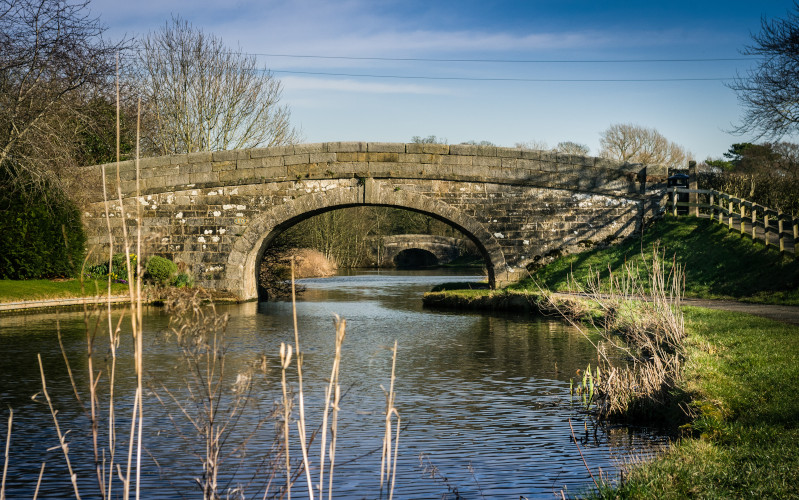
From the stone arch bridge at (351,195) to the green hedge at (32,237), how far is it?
3.69 ft

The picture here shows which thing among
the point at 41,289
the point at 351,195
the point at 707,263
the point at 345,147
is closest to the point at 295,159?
the point at 345,147

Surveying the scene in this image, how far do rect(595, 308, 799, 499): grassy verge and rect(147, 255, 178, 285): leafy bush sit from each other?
12.0 m

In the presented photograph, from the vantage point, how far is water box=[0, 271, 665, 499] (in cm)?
494

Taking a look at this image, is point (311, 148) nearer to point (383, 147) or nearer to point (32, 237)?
point (383, 147)

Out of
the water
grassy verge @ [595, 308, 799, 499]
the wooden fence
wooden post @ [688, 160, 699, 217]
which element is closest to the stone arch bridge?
the wooden fence

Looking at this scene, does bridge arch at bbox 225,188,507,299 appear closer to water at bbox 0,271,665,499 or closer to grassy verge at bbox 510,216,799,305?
grassy verge at bbox 510,216,799,305

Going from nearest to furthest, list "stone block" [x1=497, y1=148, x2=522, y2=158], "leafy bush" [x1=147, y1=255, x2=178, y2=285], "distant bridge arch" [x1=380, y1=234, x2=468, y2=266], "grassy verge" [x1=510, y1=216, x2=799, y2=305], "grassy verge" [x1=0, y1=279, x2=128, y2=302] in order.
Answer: "grassy verge" [x1=510, y1=216, x2=799, y2=305]
"grassy verge" [x1=0, y1=279, x2=128, y2=302]
"leafy bush" [x1=147, y1=255, x2=178, y2=285]
"stone block" [x1=497, y1=148, x2=522, y2=158]
"distant bridge arch" [x1=380, y1=234, x2=468, y2=266]

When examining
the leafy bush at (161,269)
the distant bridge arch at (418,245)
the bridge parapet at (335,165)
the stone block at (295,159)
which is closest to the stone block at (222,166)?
the bridge parapet at (335,165)

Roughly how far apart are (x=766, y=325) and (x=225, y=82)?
2086cm

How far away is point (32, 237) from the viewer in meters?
16.8

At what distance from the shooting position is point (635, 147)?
1743 inches

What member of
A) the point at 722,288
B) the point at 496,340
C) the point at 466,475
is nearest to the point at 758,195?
the point at 722,288

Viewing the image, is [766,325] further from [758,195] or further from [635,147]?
[635,147]

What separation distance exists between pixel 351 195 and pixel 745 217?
832 cm
